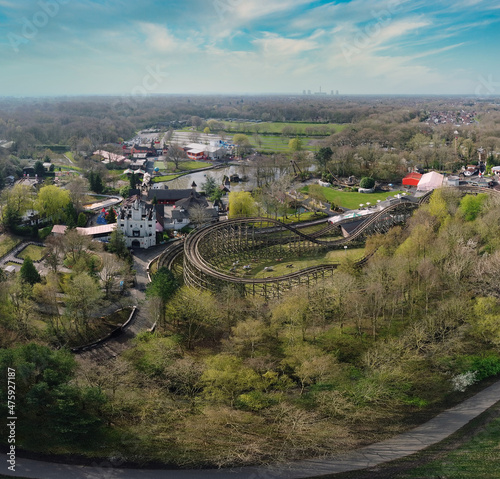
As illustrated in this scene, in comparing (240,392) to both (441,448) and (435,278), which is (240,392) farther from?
(435,278)

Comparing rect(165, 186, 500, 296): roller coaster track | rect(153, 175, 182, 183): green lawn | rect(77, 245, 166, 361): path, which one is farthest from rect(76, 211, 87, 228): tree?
rect(153, 175, 182, 183): green lawn

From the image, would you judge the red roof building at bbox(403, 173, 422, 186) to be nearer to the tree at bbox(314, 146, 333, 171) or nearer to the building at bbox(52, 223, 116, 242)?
the tree at bbox(314, 146, 333, 171)

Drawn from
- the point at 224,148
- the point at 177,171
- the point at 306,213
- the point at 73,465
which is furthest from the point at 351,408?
the point at 224,148

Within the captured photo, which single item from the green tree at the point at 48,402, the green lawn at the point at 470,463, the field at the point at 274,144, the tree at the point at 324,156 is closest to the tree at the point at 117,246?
the green tree at the point at 48,402

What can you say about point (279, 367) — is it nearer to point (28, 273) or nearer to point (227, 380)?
point (227, 380)

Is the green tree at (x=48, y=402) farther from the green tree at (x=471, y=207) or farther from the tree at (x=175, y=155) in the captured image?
the tree at (x=175, y=155)

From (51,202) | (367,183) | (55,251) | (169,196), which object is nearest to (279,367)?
(55,251)
